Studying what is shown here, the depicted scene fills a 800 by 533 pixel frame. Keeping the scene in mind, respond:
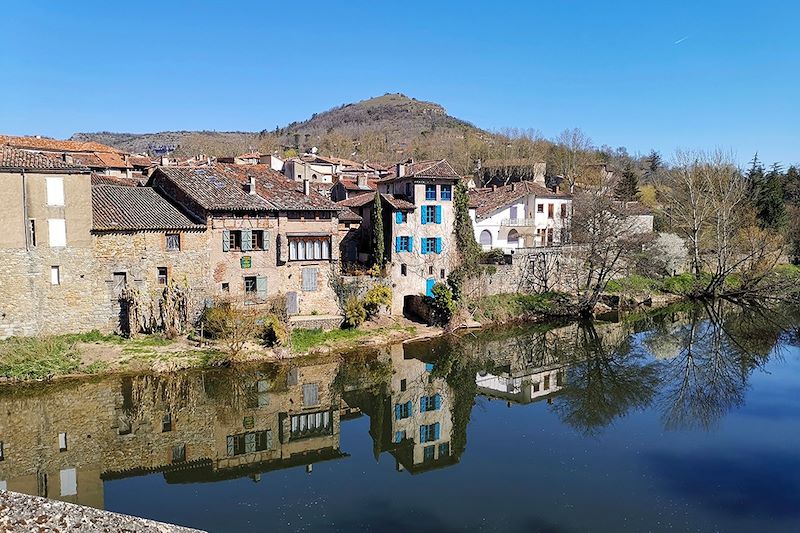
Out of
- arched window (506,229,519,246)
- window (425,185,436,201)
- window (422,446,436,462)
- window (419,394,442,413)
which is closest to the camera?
window (422,446,436,462)

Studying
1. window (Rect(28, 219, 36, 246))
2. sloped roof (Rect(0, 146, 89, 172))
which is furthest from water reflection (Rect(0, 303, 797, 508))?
sloped roof (Rect(0, 146, 89, 172))

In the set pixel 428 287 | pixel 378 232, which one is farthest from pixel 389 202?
pixel 428 287

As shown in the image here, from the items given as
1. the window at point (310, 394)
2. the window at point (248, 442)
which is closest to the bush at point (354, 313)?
the window at point (310, 394)

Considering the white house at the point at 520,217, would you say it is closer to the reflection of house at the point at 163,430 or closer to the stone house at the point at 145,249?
the stone house at the point at 145,249

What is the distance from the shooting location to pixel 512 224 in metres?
47.8

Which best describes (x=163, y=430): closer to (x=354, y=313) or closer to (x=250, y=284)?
(x=250, y=284)

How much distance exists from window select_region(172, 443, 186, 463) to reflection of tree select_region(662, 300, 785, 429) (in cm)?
1592

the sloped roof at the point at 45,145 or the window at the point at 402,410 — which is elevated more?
the sloped roof at the point at 45,145

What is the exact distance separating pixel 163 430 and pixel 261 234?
41.1 feet

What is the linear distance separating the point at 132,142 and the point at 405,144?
79560 millimetres

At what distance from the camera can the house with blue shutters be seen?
109ft

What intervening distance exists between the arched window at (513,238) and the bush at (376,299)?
1875cm

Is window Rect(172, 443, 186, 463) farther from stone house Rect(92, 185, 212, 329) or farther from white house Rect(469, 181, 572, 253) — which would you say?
white house Rect(469, 181, 572, 253)

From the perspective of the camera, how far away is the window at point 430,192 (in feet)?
110
